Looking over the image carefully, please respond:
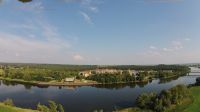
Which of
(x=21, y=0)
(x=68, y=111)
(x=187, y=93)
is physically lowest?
(x=68, y=111)

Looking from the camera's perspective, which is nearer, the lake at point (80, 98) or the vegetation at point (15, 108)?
the vegetation at point (15, 108)

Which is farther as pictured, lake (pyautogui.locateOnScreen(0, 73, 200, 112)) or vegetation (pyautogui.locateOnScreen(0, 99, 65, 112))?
lake (pyautogui.locateOnScreen(0, 73, 200, 112))

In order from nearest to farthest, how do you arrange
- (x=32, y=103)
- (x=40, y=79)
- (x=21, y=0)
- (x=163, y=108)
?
(x=21, y=0) < (x=163, y=108) < (x=32, y=103) < (x=40, y=79)

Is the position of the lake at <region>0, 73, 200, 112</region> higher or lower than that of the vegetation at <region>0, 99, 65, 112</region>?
lower

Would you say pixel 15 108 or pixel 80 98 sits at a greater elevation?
Result: pixel 15 108

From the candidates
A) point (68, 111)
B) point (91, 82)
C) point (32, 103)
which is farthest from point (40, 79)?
point (68, 111)

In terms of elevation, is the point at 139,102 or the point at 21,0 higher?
the point at 21,0

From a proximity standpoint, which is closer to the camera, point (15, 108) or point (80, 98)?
point (15, 108)

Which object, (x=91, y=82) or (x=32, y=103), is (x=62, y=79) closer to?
(x=91, y=82)

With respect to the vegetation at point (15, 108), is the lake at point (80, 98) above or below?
below

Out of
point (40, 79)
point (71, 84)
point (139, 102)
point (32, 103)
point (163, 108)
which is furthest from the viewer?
point (40, 79)

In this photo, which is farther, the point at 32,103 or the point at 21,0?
the point at 32,103
